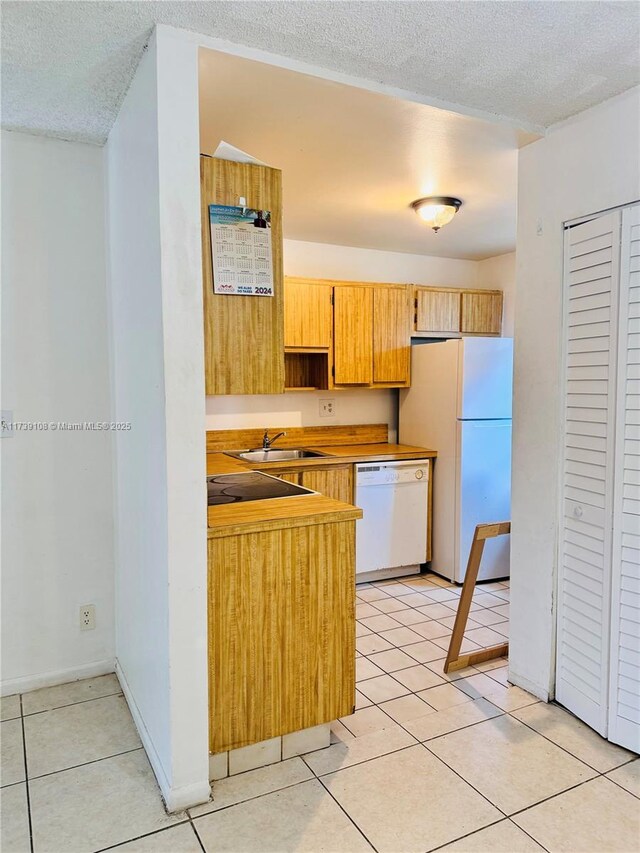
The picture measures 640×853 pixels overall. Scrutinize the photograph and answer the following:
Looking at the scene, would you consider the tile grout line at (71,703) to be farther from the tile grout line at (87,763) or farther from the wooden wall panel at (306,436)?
the wooden wall panel at (306,436)

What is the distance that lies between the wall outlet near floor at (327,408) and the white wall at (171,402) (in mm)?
2448

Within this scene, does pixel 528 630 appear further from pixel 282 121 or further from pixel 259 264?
pixel 282 121

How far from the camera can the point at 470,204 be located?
3285 mm

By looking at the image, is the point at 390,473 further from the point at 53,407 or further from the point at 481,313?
the point at 53,407

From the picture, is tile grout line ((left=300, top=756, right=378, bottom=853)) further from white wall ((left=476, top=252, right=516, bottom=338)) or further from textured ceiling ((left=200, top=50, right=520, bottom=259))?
white wall ((left=476, top=252, right=516, bottom=338))

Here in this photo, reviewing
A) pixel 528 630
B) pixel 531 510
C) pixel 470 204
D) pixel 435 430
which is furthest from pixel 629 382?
pixel 435 430

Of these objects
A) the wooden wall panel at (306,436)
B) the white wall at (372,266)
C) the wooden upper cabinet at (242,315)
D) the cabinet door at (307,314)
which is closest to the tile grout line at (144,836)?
the wooden upper cabinet at (242,315)

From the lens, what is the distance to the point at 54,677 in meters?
2.57

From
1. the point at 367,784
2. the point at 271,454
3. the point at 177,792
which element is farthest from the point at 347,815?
the point at 271,454

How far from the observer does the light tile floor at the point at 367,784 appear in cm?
167

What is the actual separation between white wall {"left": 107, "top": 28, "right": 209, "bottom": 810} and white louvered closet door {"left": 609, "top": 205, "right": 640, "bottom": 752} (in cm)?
143

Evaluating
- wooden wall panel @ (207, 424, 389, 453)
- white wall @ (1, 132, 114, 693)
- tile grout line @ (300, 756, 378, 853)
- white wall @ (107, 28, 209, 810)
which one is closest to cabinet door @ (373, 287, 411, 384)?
wooden wall panel @ (207, 424, 389, 453)

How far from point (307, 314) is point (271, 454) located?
100 cm

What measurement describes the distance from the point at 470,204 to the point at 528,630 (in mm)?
2261
